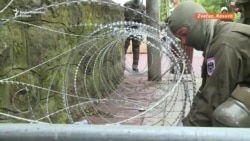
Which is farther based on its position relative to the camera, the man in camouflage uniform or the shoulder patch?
the shoulder patch

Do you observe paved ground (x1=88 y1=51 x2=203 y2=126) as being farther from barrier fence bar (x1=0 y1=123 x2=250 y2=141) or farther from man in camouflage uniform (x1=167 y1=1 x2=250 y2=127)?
barrier fence bar (x1=0 y1=123 x2=250 y2=141)

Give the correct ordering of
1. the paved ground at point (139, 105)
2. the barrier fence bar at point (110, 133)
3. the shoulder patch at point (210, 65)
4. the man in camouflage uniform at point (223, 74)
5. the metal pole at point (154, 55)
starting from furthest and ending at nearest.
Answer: the metal pole at point (154, 55) < the paved ground at point (139, 105) < the shoulder patch at point (210, 65) < the man in camouflage uniform at point (223, 74) < the barrier fence bar at point (110, 133)

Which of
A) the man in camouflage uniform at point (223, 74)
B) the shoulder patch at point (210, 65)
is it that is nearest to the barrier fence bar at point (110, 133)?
the man in camouflage uniform at point (223, 74)

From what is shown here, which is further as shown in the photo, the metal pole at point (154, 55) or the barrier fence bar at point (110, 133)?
the metal pole at point (154, 55)

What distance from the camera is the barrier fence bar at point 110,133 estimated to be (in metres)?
1.31

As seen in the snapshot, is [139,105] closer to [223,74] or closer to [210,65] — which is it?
[210,65]

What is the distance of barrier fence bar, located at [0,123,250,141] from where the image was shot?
1309mm

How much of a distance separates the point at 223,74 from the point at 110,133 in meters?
1.52

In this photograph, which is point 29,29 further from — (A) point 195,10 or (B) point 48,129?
(B) point 48,129

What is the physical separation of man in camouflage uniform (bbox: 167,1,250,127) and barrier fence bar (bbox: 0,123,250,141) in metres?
1.34

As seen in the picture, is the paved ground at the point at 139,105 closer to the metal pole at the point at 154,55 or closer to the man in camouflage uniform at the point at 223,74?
the metal pole at the point at 154,55

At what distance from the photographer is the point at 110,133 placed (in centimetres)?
134

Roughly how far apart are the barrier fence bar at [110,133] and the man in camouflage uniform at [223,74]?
52.9 inches

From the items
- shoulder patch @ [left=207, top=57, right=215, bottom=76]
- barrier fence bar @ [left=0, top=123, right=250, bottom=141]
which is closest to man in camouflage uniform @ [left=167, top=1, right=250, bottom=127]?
shoulder patch @ [left=207, top=57, right=215, bottom=76]
